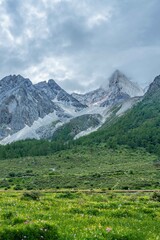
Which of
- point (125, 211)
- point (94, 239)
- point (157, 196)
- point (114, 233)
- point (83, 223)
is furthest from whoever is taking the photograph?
point (157, 196)

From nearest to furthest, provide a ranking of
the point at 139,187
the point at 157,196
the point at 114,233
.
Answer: the point at 114,233 → the point at 157,196 → the point at 139,187

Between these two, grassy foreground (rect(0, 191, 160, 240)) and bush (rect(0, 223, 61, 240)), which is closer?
bush (rect(0, 223, 61, 240))

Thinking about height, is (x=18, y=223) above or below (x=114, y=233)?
above

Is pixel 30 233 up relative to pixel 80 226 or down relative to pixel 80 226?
up

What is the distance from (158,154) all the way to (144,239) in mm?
190152

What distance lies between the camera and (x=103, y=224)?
17281mm

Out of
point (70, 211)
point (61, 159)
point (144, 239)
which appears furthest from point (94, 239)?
point (61, 159)

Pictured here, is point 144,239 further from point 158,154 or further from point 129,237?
point 158,154

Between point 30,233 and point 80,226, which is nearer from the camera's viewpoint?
point 30,233

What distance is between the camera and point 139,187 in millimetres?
64312

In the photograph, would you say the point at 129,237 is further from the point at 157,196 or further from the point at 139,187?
the point at 139,187

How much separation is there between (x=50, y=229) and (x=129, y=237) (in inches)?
142

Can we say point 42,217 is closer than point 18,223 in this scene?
No

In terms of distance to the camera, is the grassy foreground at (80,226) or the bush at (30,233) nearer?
the bush at (30,233)
